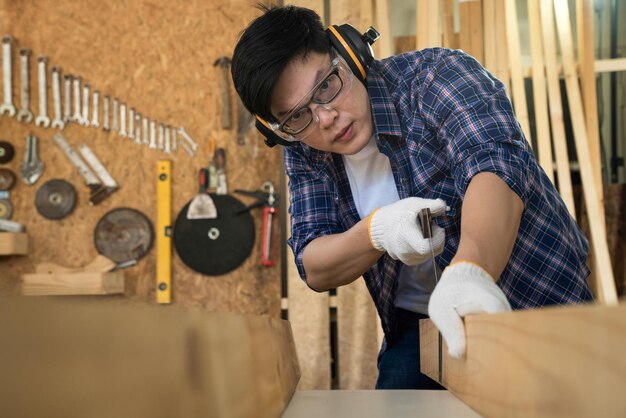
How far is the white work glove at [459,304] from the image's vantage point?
1210 mm

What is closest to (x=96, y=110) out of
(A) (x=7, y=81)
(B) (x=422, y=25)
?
(A) (x=7, y=81)

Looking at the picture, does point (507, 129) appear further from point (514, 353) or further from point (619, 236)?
point (619, 236)

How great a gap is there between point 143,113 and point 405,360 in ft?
8.95

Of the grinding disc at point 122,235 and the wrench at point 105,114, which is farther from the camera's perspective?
the wrench at point 105,114

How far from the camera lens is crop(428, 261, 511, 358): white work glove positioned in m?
1.21

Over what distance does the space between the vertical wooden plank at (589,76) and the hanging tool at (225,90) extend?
6.90 feet

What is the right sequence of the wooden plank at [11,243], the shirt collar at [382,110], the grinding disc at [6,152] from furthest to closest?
the grinding disc at [6,152] < the wooden plank at [11,243] < the shirt collar at [382,110]

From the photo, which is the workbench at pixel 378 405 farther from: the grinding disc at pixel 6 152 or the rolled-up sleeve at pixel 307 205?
the grinding disc at pixel 6 152

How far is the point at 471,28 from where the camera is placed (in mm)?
3955

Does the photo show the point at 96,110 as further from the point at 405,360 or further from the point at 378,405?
the point at 378,405

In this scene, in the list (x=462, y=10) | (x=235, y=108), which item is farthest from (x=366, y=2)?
(x=235, y=108)

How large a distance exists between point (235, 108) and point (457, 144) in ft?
8.92

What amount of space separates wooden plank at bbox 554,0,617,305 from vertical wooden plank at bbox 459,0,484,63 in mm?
428

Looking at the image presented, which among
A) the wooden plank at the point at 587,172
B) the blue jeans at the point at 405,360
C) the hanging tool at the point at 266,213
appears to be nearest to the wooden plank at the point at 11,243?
the hanging tool at the point at 266,213
